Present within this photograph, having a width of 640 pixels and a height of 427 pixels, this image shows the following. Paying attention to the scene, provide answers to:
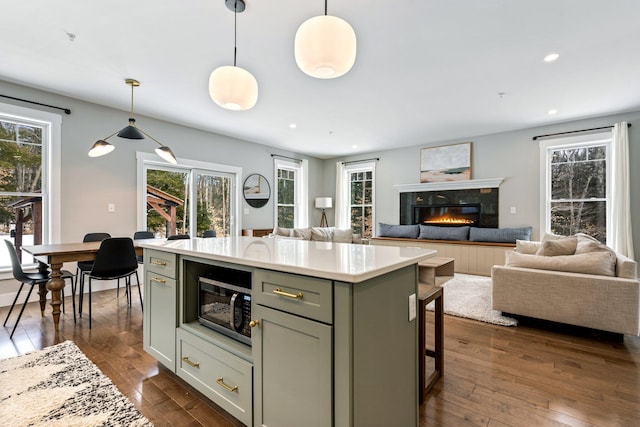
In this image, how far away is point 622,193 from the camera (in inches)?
179

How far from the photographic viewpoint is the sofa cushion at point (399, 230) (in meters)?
6.50

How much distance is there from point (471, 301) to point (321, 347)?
3.14 metres

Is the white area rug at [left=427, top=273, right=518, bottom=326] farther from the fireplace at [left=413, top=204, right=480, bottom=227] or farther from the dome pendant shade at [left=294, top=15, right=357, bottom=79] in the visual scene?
the dome pendant shade at [left=294, top=15, right=357, bottom=79]

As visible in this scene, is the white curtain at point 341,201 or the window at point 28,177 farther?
the white curtain at point 341,201

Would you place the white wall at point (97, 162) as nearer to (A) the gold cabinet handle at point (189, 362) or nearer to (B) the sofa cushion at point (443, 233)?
(A) the gold cabinet handle at point (189, 362)

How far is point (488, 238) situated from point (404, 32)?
14.0 feet

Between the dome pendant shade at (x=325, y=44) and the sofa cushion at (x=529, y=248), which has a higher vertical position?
the dome pendant shade at (x=325, y=44)

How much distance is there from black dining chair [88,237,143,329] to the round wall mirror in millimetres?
3368

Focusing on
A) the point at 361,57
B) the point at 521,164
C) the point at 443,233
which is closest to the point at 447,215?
the point at 443,233

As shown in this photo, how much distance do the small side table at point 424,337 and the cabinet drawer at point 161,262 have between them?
150cm

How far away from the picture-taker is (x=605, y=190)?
4918 mm

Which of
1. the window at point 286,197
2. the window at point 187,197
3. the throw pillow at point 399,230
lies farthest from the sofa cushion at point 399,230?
the window at point 187,197

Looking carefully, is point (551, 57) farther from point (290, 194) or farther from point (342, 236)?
point (290, 194)

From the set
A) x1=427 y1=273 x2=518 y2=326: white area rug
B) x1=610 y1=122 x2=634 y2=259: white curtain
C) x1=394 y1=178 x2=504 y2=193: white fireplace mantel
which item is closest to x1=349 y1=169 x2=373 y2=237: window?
x1=394 y1=178 x2=504 y2=193: white fireplace mantel
